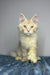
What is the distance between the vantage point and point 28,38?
114 centimetres

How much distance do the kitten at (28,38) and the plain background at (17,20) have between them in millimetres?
268

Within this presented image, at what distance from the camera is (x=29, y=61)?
1.14 m

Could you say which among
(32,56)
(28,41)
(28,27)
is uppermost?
(28,27)

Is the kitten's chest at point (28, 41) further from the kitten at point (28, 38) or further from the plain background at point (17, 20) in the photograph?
the plain background at point (17, 20)

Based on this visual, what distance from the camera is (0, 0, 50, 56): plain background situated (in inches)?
55.2

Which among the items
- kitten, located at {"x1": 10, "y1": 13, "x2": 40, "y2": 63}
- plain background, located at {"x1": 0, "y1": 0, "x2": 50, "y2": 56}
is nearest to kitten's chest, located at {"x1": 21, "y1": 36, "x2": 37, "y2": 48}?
kitten, located at {"x1": 10, "y1": 13, "x2": 40, "y2": 63}

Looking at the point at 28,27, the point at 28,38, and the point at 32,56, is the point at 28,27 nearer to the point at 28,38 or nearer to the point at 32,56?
the point at 28,38

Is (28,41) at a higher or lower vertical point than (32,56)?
higher

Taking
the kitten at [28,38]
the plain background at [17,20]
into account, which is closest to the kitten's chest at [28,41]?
the kitten at [28,38]

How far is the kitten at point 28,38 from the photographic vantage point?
110 cm

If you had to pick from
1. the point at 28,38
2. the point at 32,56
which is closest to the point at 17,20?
the point at 28,38

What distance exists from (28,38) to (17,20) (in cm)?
39

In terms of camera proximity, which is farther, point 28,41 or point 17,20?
point 17,20

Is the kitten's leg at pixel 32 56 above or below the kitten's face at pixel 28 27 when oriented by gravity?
below
